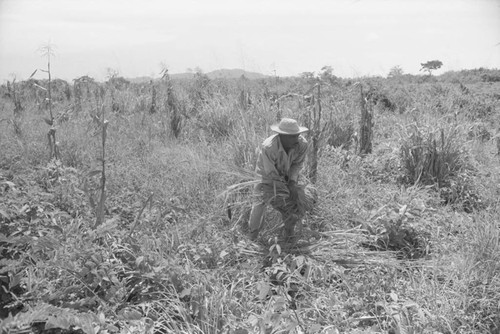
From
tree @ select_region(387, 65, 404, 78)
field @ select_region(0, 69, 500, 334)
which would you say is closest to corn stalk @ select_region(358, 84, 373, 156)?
field @ select_region(0, 69, 500, 334)

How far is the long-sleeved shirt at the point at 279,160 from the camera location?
2934 millimetres

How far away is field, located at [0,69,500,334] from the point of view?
1996 millimetres

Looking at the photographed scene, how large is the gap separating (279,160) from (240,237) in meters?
0.72

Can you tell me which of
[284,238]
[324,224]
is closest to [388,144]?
[324,224]

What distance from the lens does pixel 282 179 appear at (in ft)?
9.72

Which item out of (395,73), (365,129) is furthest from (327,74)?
(395,73)

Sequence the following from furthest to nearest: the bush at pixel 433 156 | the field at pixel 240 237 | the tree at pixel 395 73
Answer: the tree at pixel 395 73 < the bush at pixel 433 156 < the field at pixel 240 237

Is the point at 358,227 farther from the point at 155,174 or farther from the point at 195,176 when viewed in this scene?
the point at 155,174

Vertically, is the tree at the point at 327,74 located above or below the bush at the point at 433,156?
above

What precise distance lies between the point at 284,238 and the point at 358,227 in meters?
0.64

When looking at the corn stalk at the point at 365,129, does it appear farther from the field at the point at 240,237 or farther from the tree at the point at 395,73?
the tree at the point at 395,73

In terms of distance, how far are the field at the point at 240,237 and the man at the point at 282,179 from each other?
0.43 ft

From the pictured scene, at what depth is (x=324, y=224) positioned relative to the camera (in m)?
3.26

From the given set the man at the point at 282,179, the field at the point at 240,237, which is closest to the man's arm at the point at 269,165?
the man at the point at 282,179
